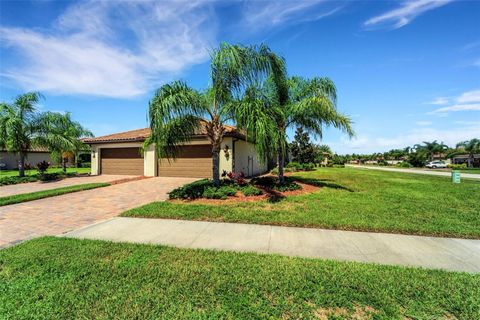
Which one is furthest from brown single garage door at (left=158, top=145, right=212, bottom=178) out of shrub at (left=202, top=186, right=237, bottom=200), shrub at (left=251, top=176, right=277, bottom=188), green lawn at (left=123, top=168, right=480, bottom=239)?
green lawn at (left=123, top=168, right=480, bottom=239)

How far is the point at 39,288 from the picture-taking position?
300cm

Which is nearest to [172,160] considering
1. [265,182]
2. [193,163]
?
[193,163]

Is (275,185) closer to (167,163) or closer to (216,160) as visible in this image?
(216,160)

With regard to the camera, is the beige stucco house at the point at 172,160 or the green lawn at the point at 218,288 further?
the beige stucco house at the point at 172,160

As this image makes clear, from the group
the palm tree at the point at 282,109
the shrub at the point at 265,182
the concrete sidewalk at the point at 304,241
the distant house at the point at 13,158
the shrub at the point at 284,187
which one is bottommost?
the concrete sidewalk at the point at 304,241

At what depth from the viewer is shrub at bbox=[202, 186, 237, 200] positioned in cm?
838

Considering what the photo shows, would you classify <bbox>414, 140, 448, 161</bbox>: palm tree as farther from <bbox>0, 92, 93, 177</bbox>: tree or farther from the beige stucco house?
<bbox>0, 92, 93, 177</bbox>: tree

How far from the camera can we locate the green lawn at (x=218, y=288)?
2.56 meters

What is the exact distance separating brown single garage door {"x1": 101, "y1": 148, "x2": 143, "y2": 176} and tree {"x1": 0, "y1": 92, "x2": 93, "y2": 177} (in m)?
2.61

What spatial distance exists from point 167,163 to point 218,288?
14785 millimetres

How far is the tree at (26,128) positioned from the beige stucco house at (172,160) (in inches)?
104

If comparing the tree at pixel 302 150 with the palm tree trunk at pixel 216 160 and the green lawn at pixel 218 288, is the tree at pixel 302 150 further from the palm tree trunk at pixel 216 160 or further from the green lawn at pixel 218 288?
the green lawn at pixel 218 288

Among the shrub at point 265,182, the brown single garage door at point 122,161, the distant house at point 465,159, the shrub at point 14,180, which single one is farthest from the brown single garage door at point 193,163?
the distant house at point 465,159

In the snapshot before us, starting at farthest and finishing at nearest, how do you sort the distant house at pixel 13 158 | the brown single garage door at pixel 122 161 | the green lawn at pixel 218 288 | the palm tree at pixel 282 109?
the distant house at pixel 13 158 < the brown single garage door at pixel 122 161 < the palm tree at pixel 282 109 < the green lawn at pixel 218 288
